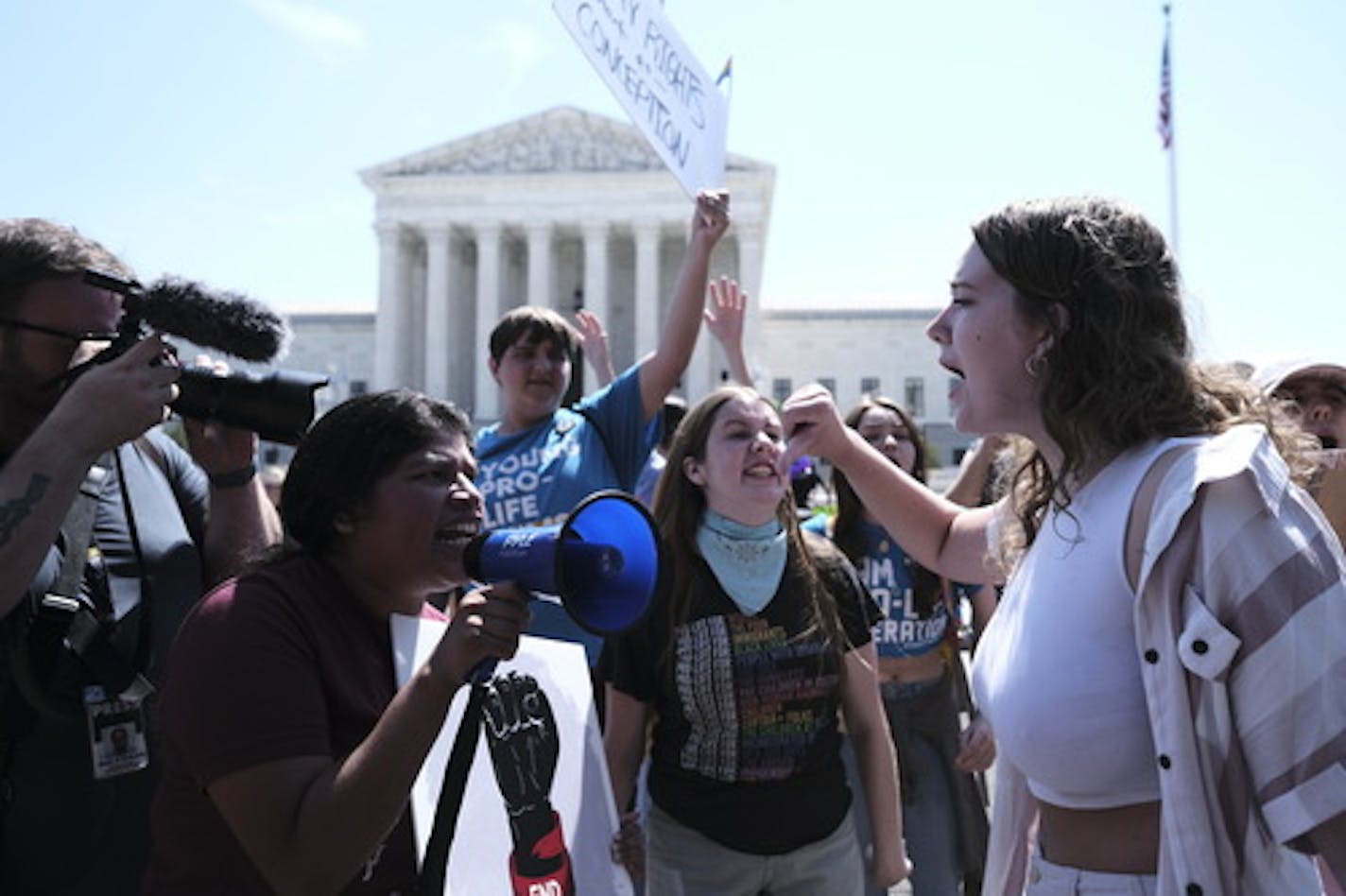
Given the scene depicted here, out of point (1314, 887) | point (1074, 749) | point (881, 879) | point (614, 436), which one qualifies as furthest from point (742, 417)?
point (1314, 887)

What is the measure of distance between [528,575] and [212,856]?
0.75 m

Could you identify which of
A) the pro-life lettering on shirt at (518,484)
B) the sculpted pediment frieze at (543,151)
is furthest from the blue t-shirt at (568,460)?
the sculpted pediment frieze at (543,151)

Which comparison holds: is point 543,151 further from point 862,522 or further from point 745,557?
point 745,557

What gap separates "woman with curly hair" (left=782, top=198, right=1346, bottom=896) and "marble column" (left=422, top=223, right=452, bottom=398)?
56401 mm

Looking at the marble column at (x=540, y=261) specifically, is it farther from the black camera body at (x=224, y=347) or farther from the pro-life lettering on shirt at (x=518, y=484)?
the black camera body at (x=224, y=347)

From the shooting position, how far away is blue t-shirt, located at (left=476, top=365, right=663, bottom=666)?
4.25 m

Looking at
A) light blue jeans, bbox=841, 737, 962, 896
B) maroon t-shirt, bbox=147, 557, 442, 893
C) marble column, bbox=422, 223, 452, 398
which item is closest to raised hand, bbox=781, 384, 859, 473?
maroon t-shirt, bbox=147, 557, 442, 893

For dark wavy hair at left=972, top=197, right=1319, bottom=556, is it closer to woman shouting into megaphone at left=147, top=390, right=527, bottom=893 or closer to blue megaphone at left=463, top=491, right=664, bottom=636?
blue megaphone at left=463, top=491, right=664, bottom=636

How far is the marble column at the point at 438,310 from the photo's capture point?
188 feet

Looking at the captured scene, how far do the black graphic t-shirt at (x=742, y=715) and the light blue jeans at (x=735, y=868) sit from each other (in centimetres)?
3

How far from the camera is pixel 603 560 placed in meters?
1.73

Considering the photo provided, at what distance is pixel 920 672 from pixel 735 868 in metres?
1.94

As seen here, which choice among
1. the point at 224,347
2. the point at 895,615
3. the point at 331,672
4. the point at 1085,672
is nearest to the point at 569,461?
the point at 895,615

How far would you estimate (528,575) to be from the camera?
1614mm
